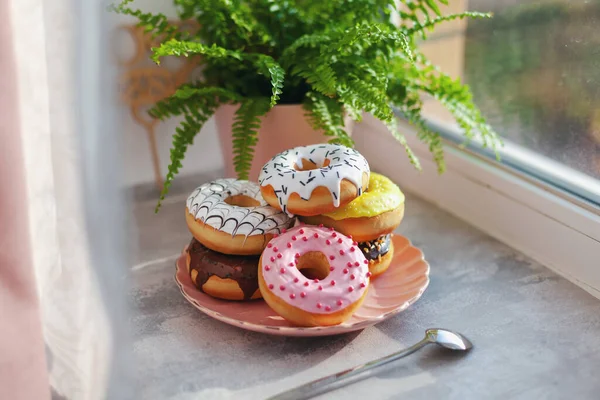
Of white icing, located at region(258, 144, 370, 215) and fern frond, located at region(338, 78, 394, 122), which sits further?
fern frond, located at region(338, 78, 394, 122)

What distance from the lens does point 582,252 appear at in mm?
959

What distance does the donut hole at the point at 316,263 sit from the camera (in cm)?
83

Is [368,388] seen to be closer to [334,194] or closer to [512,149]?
[334,194]

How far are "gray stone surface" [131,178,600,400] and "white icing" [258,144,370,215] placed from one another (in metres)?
0.19

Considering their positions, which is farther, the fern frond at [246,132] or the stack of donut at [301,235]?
the fern frond at [246,132]

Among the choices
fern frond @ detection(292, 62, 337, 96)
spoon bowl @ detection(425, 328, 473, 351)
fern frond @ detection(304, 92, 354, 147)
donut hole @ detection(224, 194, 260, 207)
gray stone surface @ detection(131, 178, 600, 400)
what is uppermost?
fern frond @ detection(292, 62, 337, 96)

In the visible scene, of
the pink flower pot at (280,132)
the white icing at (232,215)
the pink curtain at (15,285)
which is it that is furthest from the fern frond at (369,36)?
the pink curtain at (15,285)

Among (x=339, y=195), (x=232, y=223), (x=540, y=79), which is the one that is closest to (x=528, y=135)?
(x=540, y=79)

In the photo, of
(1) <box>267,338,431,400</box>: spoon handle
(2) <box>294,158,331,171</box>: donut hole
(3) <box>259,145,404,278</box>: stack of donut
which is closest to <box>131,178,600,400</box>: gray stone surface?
(1) <box>267,338,431,400</box>: spoon handle

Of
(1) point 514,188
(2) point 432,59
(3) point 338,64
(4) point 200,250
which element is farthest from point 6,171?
(2) point 432,59

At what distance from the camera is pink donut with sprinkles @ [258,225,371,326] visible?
30.6 inches

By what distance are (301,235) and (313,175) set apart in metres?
0.08

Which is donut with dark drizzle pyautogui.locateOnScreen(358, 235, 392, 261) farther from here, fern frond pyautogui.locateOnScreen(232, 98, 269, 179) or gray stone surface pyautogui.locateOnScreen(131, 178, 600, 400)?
fern frond pyautogui.locateOnScreen(232, 98, 269, 179)

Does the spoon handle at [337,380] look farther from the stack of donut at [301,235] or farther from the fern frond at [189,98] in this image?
the fern frond at [189,98]
